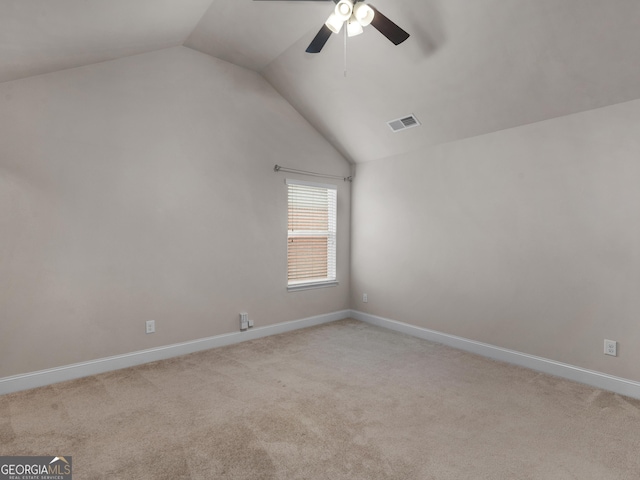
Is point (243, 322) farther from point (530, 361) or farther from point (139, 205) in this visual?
point (530, 361)

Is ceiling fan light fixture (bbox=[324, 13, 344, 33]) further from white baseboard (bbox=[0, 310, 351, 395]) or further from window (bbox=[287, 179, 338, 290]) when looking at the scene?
white baseboard (bbox=[0, 310, 351, 395])

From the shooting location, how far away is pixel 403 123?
3945mm

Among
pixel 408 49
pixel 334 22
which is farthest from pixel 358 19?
pixel 408 49

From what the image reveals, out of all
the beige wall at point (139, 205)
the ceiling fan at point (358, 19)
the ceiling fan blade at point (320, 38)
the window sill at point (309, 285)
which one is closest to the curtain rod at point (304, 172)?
the beige wall at point (139, 205)

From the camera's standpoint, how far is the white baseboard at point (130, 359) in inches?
110

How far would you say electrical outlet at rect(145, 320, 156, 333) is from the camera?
3.41 m

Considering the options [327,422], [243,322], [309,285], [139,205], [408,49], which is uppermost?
[408,49]

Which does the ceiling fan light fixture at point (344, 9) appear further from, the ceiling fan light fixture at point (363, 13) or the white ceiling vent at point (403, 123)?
the white ceiling vent at point (403, 123)

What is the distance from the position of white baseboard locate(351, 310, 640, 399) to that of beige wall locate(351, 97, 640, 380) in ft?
0.21

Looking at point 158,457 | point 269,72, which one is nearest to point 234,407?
point 158,457

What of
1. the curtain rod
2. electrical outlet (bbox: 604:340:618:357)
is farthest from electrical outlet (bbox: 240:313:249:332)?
electrical outlet (bbox: 604:340:618:357)

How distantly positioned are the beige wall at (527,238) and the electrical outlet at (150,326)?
277 cm

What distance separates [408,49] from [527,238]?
2.04 m

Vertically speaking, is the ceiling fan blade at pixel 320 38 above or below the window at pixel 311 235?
above
